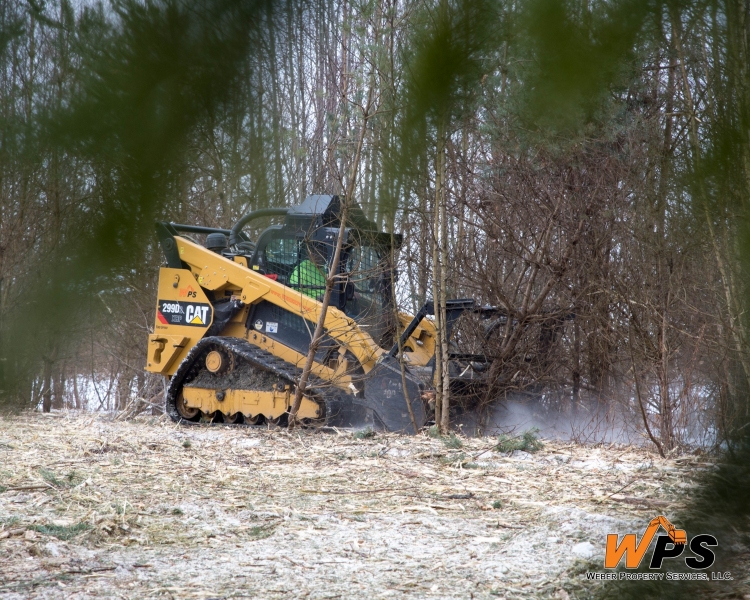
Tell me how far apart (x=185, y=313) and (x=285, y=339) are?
38.7 inches

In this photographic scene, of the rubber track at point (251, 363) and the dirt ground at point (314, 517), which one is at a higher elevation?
the rubber track at point (251, 363)

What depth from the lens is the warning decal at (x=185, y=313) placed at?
22.2 feet

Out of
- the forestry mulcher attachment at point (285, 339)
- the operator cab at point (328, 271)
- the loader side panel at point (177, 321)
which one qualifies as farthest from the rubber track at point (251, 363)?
the operator cab at point (328, 271)

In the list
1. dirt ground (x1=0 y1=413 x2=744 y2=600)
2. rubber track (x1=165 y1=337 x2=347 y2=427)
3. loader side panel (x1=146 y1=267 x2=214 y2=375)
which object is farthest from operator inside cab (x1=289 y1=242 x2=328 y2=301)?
dirt ground (x1=0 y1=413 x2=744 y2=600)

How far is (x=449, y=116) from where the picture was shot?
660 millimetres

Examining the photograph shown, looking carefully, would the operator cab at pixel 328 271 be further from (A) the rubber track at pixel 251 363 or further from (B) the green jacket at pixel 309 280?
(A) the rubber track at pixel 251 363

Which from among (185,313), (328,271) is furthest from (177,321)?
(328,271)

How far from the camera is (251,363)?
6.40 meters

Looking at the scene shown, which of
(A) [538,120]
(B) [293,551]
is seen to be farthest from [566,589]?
(A) [538,120]

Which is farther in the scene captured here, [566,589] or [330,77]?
[566,589]

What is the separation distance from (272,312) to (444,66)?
616 cm

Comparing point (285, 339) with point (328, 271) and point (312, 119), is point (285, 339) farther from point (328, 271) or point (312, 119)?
point (312, 119)

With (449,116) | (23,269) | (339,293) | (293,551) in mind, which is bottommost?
(293,551)

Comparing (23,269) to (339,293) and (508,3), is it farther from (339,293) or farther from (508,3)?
(339,293)
